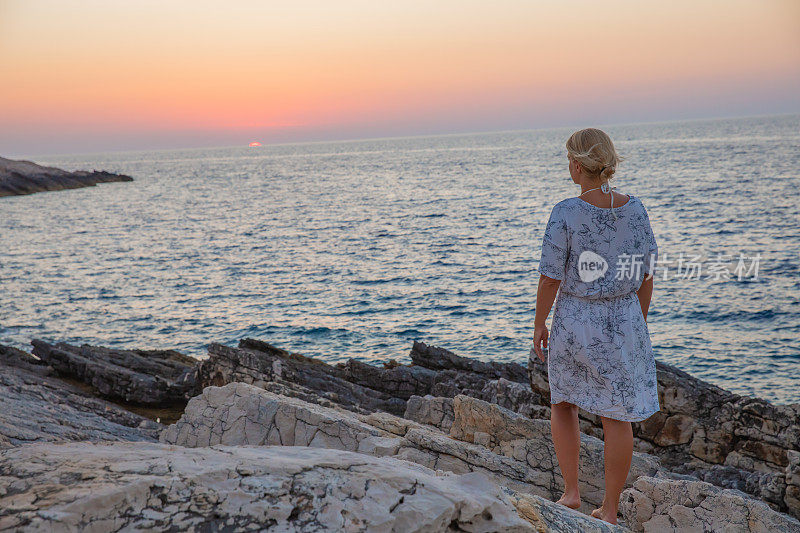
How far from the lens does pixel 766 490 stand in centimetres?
633

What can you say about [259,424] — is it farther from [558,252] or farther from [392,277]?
[392,277]

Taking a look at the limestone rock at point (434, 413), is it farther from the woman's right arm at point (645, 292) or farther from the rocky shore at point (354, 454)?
the woman's right arm at point (645, 292)

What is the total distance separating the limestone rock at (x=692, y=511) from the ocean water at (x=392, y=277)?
2776mm

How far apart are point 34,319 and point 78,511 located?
2723 centimetres

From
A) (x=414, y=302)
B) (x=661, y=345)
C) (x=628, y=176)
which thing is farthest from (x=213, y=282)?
(x=628, y=176)

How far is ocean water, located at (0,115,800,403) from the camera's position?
2091 cm

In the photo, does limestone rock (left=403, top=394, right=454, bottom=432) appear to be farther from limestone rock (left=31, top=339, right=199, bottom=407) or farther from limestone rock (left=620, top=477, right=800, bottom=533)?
limestone rock (left=31, top=339, right=199, bottom=407)

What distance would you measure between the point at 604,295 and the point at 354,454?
204cm

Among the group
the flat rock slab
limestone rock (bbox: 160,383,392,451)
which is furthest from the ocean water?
limestone rock (bbox: 160,383,392,451)

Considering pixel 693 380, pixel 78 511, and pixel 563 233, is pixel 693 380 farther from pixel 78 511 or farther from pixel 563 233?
pixel 78 511

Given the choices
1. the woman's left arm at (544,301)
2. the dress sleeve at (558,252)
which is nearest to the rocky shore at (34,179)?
the woman's left arm at (544,301)

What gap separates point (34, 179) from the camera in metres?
98.6

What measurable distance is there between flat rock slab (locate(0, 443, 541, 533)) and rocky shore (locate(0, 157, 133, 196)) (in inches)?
4251

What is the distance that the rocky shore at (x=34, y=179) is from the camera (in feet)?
308
